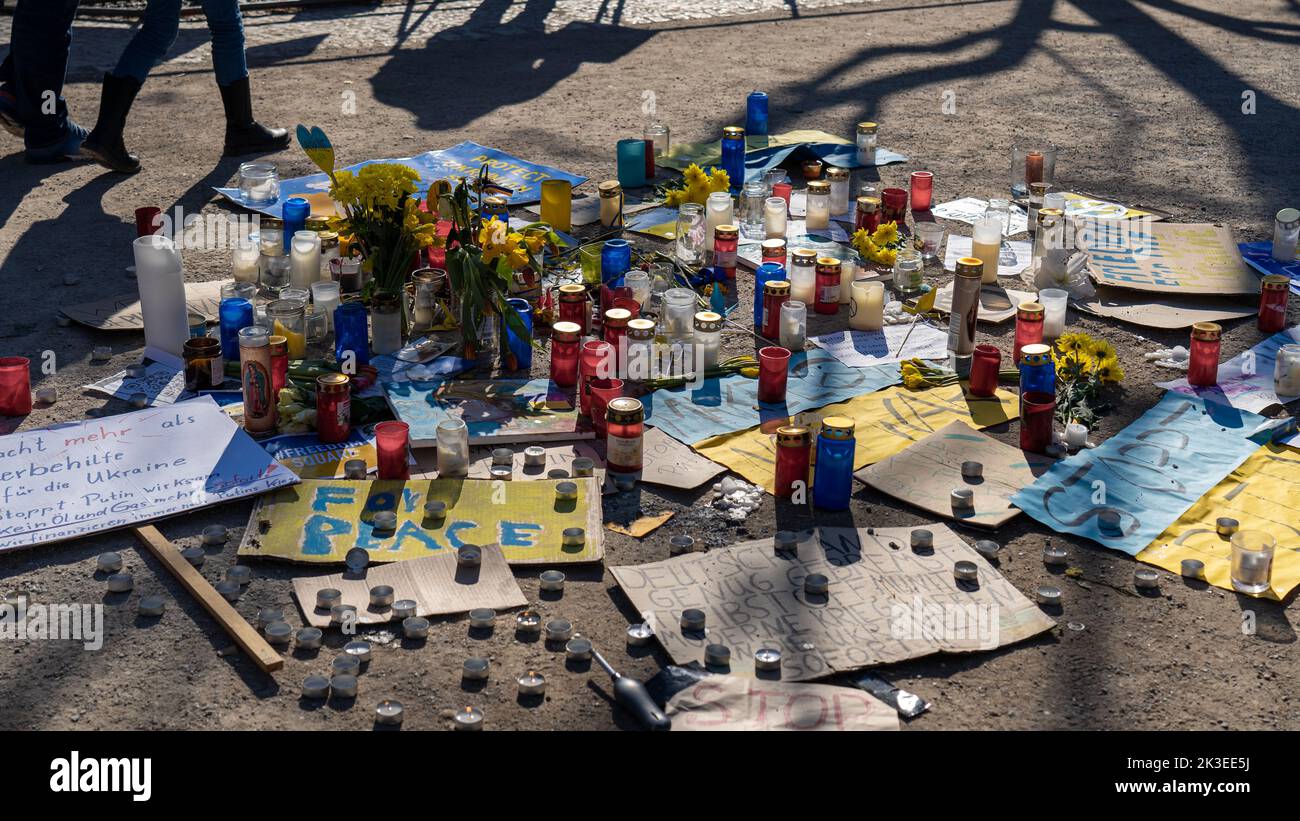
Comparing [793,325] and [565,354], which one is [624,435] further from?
[793,325]

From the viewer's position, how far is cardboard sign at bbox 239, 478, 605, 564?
357 centimetres

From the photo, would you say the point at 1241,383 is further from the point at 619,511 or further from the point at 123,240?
the point at 123,240

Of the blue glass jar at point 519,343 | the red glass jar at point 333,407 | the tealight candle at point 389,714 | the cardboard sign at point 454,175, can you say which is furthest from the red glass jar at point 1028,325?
the tealight candle at point 389,714

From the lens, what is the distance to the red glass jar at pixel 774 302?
4.86m

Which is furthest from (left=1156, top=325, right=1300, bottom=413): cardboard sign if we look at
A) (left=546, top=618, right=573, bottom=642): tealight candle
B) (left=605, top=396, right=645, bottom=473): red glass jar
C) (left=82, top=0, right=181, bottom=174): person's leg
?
(left=82, top=0, right=181, bottom=174): person's leg

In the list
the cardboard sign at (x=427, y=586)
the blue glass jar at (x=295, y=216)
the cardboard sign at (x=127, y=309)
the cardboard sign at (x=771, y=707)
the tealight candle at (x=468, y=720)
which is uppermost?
the blue glass jar at (x=295, y=216)

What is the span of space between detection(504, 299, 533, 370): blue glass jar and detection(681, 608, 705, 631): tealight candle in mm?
1640

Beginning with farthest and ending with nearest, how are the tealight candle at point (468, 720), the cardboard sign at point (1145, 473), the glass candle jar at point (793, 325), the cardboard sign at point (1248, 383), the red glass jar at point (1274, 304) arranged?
the red glass jar at point (1274, 304)
the glass candle jar at point (793, 325)
the cardboard sign at point (1248, 383)
the cardboard sign at point (1145, 473)
the tealight candle at point (468, 720)

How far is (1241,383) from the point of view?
4566 mm

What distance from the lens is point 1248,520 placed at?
3.73 meters

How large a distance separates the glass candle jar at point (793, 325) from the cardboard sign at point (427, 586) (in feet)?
5.55

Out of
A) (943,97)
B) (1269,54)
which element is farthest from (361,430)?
(1269,54)

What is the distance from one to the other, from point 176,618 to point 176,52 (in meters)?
6.34

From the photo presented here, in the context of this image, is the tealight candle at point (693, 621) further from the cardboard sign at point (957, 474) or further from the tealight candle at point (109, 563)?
the tealight candle at point (109, 563)
